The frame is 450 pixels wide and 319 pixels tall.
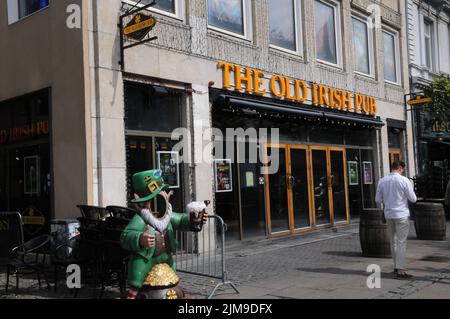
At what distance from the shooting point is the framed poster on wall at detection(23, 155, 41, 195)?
9.38 meters

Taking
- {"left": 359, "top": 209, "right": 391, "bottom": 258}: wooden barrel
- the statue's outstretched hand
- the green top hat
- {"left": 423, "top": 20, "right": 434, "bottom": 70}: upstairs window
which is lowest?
{"left": 359, "top": 209, "right": 391, "bottom": 258}: wooden barrel

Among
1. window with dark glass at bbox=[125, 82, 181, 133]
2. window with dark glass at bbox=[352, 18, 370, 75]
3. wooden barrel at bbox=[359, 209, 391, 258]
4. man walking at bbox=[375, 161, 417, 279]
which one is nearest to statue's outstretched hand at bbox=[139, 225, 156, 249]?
man walking at bbox=[375, 161, 417, 279]

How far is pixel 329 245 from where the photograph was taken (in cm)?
1104

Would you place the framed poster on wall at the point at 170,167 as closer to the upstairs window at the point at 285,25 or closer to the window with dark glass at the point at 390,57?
the upstairs window at the point at 285,25

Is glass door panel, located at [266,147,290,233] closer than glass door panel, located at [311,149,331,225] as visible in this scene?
Yes

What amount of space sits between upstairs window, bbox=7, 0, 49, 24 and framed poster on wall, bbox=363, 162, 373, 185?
10.4 metres

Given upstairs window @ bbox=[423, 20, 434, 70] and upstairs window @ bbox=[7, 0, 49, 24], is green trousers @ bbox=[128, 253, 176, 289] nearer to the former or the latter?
upstairs window @ bbox=[7, 0, 49, 24]

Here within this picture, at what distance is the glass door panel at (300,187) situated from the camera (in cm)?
1257

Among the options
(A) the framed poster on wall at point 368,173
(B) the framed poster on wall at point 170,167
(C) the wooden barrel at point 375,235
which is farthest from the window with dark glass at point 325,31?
(B) the framed poster on wall at point 170,167

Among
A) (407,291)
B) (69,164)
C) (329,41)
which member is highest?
(329,41)

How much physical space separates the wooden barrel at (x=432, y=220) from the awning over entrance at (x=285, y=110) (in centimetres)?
323

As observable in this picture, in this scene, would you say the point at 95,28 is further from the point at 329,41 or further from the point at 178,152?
the point at 329,41

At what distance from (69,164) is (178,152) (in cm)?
216

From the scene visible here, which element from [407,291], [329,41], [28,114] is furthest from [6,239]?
[329,41]
